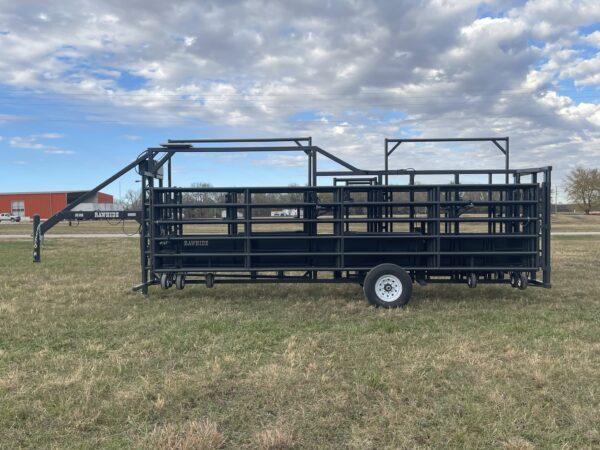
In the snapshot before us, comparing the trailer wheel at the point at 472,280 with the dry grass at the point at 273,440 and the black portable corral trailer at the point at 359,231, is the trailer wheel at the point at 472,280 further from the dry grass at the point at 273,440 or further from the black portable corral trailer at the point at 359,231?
the dry grass at the point at 273,440

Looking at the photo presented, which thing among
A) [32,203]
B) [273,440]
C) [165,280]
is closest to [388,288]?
[165,280]

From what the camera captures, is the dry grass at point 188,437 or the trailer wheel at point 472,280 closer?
the dry grass at point 188,437

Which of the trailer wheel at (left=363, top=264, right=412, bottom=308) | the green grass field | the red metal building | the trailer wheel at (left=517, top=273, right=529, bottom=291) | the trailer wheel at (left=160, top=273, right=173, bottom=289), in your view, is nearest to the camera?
the green grass field

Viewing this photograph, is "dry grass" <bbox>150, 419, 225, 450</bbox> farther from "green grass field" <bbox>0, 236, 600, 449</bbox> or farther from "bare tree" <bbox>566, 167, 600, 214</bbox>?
Answer: "bare tree" <bbox>566, 167, 600, 214</bbox>

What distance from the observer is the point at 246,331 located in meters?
5.63

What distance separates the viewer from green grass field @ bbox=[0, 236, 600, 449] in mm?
3221

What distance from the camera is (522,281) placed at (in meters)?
7.05

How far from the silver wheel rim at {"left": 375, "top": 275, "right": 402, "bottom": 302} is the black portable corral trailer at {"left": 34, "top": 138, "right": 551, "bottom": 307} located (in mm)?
14

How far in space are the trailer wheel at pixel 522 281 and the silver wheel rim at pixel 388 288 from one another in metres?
1.79

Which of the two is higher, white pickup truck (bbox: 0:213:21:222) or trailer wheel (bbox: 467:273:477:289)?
white pickup truck (bbox: 0:213:21:222)

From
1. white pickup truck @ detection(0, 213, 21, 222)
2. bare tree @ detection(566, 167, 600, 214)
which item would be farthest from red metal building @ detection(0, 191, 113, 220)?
bare tree @ detection(566, 167, 600, 214)

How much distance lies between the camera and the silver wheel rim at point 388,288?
6920mm

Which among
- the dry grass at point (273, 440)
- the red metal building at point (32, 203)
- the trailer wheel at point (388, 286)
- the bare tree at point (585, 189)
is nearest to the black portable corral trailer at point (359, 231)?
the trailer wheel at point (388, 286)

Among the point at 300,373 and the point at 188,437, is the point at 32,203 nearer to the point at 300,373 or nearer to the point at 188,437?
the point at 300,373
